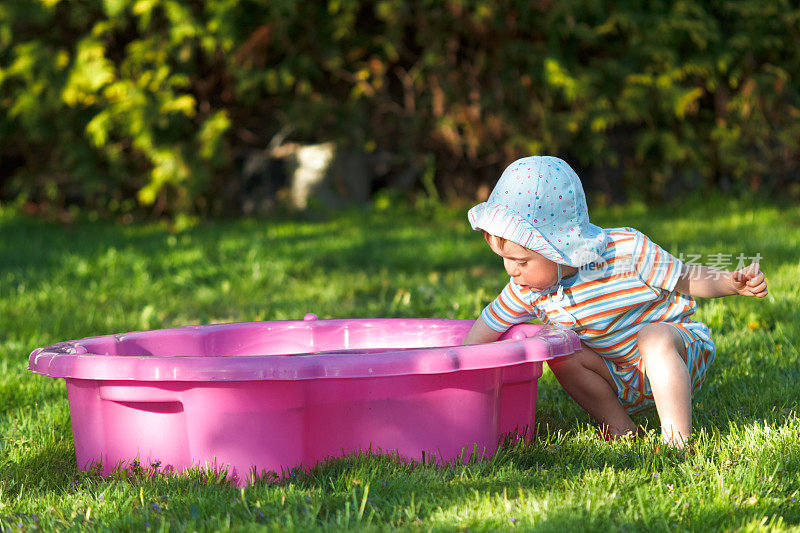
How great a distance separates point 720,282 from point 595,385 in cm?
43

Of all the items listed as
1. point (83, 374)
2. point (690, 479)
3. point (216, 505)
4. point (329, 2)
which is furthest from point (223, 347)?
point (329, 2)

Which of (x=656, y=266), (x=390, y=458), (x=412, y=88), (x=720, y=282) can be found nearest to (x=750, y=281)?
(x=720, y=282)

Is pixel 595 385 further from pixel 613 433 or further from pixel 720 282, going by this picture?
pixel 720 282

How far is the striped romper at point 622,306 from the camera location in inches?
97.0

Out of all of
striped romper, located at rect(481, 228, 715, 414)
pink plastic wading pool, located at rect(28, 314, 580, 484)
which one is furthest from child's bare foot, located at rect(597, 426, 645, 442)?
pink plastic wading pool, located at rect(28, 314, 580, 484)

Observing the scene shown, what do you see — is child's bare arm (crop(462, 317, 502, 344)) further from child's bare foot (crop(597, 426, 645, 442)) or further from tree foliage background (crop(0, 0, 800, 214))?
Result: tree foliage background (crop(0, 0, 800, 214))

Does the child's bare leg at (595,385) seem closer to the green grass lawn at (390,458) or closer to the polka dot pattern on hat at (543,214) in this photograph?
the green grass lawn at (390,458)

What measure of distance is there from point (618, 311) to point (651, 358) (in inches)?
6.2

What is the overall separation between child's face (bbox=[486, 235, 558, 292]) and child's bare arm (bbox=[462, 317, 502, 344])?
22 centimetres

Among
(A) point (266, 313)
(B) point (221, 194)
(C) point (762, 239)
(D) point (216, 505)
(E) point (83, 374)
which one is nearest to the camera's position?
(D) point (216, 505)

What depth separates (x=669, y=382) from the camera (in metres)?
2.37

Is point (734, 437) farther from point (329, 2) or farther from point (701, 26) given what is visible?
point (329, 2)

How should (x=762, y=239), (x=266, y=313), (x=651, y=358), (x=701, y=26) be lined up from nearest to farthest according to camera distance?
1. (x=651, y=358)
2. (x=266, y=313)
3. (x=762, y=239)
4. (x=701, y=26)

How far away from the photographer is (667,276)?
244 cm
